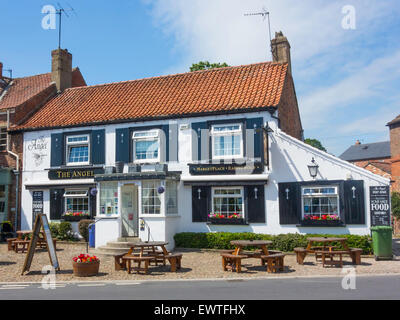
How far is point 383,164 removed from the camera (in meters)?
45.2

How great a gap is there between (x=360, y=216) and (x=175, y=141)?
26.8ft

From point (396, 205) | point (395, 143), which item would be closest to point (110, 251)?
point (396, 205)

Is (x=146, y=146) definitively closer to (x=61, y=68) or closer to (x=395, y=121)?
(x=61, y=68)

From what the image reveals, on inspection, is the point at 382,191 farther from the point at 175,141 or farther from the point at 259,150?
the point at 175,141

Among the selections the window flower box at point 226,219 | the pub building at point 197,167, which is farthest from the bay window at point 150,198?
the window flower box at point 226,219

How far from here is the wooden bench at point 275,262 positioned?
37.2 feet

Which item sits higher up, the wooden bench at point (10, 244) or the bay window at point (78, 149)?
the bay window at point (78, 149)

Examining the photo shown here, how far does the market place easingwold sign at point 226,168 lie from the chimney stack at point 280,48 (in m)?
6.21

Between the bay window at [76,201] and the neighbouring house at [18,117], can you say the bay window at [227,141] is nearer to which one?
the bay window at [76,201]

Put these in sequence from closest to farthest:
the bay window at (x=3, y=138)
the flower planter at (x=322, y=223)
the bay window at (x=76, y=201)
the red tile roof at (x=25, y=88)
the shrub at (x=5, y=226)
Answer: the flower planter at (x=322, y=223), the bay window at (x=76, y=201), the shrub at (x=5, y=226), the bay window at (x=3, y=138), the red tile roof at (x=25, y=88)

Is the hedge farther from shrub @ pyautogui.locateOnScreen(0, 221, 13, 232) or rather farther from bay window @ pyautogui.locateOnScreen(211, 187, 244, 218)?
shrub @ pyautogui.locateOnScreen(0, 221, 13, 232)

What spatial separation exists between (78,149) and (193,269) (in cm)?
1001

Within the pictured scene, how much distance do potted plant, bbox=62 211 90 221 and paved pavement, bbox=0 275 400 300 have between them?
28.0 ft

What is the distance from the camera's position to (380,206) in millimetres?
14633
